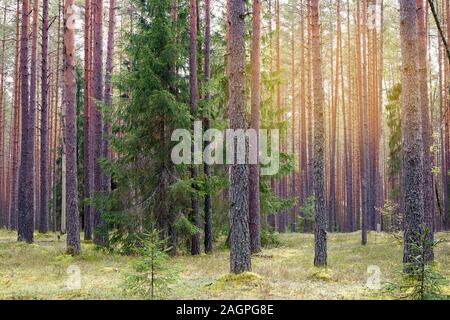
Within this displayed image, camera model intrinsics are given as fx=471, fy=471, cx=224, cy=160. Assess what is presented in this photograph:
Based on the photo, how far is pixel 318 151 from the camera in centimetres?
1241

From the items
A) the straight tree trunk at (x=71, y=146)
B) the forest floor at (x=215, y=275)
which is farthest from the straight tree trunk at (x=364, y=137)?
the straight tree trunk at (x=71, y=146)

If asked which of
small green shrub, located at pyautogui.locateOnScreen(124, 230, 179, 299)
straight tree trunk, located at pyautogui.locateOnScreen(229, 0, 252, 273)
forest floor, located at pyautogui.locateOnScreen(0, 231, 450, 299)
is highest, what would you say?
straight tree trunk, located at pyautogui.locateOnScreen(229, 0, 252, 273)

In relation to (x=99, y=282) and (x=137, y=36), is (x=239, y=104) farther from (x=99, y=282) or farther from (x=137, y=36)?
(x=137, y=36)

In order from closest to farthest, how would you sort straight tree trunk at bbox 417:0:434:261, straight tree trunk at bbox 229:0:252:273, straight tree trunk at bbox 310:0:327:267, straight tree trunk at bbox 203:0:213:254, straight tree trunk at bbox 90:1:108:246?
straight tree trunk at bbox 229:0:252:273
straight tree trunk at bbox 310:0:327:267
straight tree trunk at bbox 417:0:434:261
straight tree trunk at bbox 203:0:213:254
straight tree trunk at bbox 90:1:108:246

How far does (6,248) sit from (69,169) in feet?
16.2

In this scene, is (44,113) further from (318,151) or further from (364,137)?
(318,151)

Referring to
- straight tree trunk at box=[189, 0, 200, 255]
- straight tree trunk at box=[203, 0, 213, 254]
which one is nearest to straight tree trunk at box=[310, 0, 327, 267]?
straight tree trunk at box=[189, 0, 200, 255]

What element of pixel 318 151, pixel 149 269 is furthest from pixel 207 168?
pixel 149 269

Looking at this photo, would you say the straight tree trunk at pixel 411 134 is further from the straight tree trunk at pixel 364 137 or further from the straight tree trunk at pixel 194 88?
the straight tree trunk at pixel 364 137

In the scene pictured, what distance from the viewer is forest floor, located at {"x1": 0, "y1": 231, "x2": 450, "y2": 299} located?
28.2ft

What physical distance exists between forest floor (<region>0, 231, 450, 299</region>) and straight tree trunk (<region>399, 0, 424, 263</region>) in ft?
4.83

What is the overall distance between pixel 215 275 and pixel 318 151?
417 cm

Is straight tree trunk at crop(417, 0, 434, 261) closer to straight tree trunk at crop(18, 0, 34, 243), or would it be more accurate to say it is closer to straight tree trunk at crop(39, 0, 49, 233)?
straight tree trunk at crop(18, 0, 34, 243)
